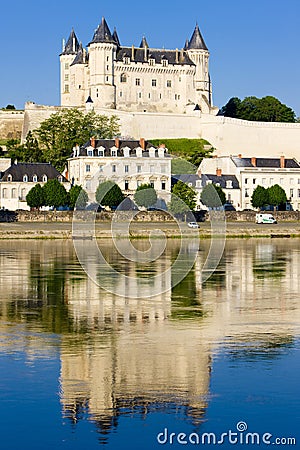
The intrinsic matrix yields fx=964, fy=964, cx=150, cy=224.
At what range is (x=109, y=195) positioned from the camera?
Answer: 48.3 meters

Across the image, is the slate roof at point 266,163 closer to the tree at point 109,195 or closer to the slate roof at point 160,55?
the tree at point 109,195

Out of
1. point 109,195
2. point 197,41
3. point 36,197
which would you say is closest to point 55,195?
point 36,197

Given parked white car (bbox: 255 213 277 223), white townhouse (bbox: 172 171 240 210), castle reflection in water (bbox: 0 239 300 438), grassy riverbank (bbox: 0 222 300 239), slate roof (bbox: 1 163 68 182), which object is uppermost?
slate roof (bbox: 1 163 68 182)

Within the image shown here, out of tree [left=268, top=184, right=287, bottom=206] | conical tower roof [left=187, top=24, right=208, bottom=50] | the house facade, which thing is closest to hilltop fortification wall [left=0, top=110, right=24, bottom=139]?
conical tower roof [left=187, top=24, right=208, bottom=50]

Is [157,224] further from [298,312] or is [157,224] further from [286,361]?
[286,361]

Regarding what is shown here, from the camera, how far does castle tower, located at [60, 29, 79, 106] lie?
72875 mm

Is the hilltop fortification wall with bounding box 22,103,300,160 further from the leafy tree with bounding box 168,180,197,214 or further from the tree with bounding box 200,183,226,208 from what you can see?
the leafy tree with bounding box 168,180,197,214

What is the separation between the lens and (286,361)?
12.1 metres

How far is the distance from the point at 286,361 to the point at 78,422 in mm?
3435

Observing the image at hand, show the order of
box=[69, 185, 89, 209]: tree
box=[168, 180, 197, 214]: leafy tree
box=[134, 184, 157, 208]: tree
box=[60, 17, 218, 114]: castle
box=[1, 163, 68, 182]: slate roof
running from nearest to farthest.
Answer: box=[168, 180, 197, 214]: leafy tree, box=[69, 185, 89, 209]: tree, box=[134, 184, 157, 208]: tree, box=[1, 163, 68, 182]: slate roof, box=[60, 17, 218, 114]: castle

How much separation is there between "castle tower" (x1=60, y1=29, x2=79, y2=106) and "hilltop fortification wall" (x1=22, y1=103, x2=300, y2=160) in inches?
135

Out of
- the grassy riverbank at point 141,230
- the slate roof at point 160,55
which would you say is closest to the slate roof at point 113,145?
the grassy riverbank at point 141,230

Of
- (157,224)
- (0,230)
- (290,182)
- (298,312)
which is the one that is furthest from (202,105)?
(298,312)

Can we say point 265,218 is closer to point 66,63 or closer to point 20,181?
point 20,181
